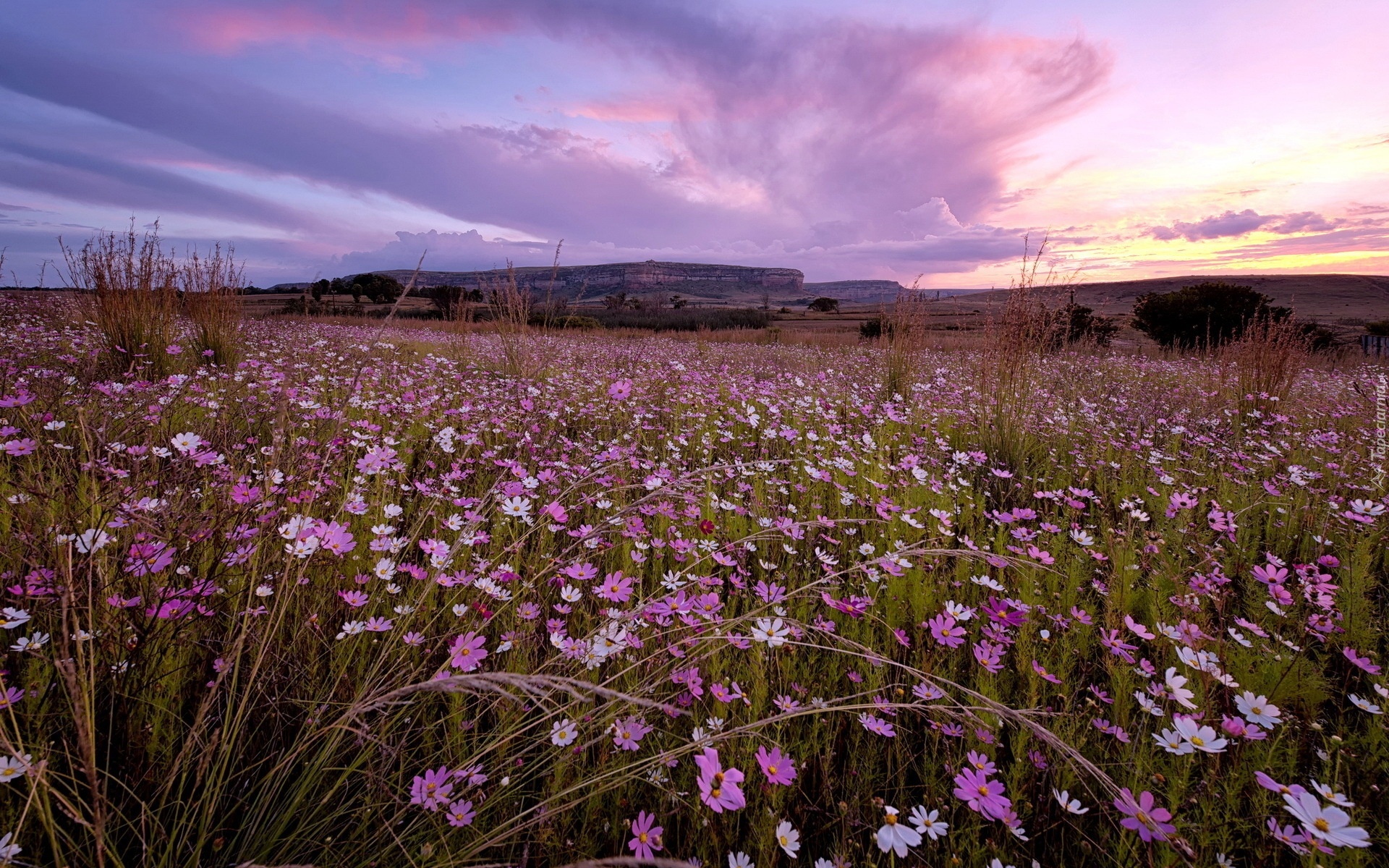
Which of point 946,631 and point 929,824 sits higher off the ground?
point 946,631

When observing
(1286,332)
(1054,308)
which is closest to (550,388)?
(1054,308)

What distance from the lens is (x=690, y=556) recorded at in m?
2.60

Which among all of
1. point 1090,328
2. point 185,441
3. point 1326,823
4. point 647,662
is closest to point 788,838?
point 647,662

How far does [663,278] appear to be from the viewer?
3873 inches

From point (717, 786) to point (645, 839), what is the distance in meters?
0.23

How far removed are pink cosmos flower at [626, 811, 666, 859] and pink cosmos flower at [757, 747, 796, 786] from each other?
0.86 feet

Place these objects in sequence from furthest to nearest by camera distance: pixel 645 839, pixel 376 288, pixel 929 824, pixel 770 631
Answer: pixel 376 288 → pixel 770 631 → pixel 929 824 → pixel 645 839

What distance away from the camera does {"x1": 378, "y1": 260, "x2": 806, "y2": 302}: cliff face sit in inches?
3378

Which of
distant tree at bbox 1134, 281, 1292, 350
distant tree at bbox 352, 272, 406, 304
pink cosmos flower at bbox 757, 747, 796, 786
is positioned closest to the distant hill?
distant tree at bbox 1134, 281, 1292, 350

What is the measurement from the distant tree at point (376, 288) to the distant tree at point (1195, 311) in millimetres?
36126

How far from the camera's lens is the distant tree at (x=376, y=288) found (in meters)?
35.5

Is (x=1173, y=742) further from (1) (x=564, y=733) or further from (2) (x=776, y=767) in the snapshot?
(1) (x=564, y=733)

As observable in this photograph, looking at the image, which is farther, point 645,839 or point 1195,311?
point 1195,311

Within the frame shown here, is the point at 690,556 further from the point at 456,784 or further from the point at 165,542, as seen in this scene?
the point at 165,542
